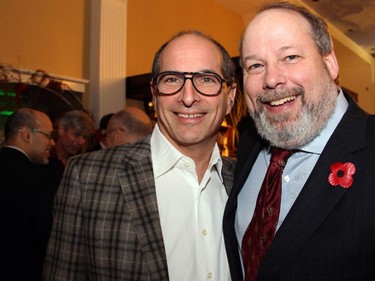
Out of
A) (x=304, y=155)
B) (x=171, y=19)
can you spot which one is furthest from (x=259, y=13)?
(x=171, y=19)

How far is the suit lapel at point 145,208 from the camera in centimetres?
130

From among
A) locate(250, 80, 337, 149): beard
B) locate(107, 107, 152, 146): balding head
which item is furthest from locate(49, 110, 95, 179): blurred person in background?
locate(250, 80, 337, 149): beard

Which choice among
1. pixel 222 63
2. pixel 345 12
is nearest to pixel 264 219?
pixel 222 63

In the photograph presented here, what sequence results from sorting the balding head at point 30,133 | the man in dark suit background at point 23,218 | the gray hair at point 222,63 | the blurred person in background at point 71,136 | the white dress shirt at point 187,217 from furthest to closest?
the blurred person in background at point 71,136
the balding head at point 30,133
the man in dark suit background at point 23,218
the gray hair at point 222,63
the white dress shirt at point 187,217

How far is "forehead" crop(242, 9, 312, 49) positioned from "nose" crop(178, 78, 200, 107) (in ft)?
0.88

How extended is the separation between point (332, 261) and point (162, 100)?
32.2 inches

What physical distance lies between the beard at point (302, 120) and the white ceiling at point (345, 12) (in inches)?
202

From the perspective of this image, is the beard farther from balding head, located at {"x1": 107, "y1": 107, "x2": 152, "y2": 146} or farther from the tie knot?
balding head, located at {"x1": 107, "y1": 107, "x2": 152, "y2": 146}

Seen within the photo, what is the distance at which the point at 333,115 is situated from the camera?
53.6 inches

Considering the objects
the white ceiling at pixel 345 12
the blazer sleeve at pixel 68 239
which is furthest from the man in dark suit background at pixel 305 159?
the white ceiling at pixel 345 12

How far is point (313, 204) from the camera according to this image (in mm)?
1174

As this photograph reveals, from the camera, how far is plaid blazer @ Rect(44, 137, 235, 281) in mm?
1320

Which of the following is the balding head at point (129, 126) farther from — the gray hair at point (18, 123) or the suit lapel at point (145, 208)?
the suit lapel at point (145, 208)

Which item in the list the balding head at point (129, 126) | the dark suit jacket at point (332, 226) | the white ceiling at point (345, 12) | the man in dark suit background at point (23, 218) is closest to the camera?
the dark suit jacket at point (332, 226)
